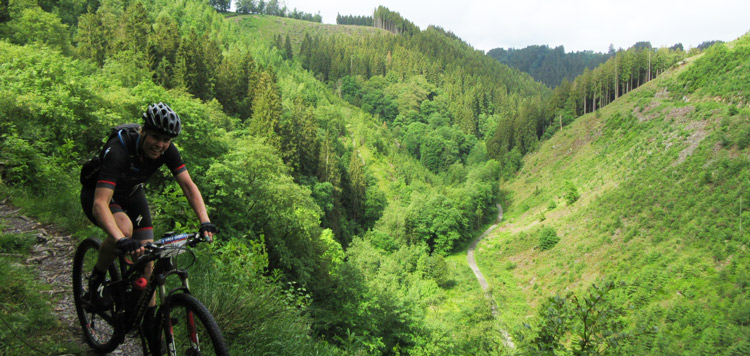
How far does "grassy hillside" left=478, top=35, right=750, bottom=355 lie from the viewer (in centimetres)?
2823

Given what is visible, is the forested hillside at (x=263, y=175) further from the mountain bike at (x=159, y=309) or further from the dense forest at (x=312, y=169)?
the mountain bike at (x=159, y=309)

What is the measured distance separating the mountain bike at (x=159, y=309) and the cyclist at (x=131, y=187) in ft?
0.35

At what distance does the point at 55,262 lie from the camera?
5.38m

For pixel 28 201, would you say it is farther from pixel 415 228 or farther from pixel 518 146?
pixel 518 146

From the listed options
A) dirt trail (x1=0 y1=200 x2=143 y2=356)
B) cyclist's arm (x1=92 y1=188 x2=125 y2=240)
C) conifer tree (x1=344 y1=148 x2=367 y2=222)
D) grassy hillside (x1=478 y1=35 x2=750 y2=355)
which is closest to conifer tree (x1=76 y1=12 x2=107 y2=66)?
conifer tree (x1=344 y1=148 x2=367 y2=222)

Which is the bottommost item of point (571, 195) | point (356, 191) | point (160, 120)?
point (571, 195)

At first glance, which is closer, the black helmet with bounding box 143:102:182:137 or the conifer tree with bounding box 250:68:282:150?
the black helmet with bounding box 143:102:182:137

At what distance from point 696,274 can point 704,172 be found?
15.7 metres

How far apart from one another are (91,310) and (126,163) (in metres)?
1.91

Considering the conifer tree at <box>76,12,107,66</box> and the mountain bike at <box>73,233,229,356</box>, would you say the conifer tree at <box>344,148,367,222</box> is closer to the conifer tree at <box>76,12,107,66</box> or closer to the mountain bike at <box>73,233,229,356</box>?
the conifer tree at <box>76,12,107,66</box>

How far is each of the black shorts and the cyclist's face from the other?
0.59m

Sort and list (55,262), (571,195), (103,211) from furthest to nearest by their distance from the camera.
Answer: (571,195), (55,262), (103,211)

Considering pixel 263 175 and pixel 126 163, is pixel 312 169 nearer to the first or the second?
pixel 263 175

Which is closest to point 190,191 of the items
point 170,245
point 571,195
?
point 170,245
